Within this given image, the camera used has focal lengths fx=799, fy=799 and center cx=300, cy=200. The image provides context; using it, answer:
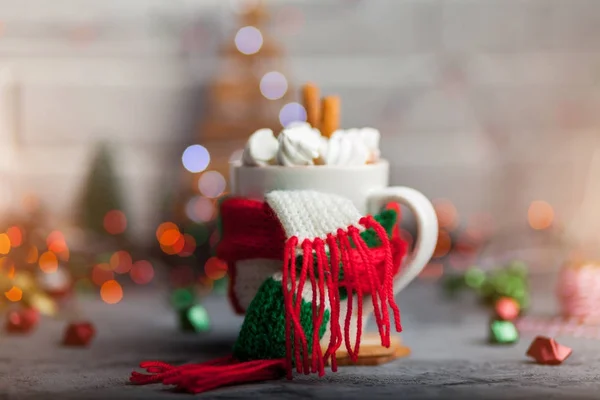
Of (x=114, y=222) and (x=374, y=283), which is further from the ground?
(x=114, y=222)

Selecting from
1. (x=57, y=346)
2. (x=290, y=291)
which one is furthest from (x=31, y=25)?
(x=290, y=291)

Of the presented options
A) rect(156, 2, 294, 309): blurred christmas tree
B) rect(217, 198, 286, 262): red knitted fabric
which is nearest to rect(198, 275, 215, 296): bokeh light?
rect(156, 2, 294, 309): blurred christmas tree

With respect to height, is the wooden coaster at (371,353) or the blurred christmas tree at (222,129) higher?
the blurred christmas tree at (222,129)

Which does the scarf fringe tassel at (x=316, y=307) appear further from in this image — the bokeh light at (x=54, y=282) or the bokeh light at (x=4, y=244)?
the bokeh light at (x=4, y=244)

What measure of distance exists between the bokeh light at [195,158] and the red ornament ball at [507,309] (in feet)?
2.55

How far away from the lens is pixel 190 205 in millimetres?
1615

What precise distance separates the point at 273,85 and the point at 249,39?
0.11 metres

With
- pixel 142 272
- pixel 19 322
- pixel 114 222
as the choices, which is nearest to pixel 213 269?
pixel 142 272

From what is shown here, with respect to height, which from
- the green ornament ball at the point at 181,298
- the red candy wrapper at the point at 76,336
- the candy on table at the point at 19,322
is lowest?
the red candy wrapper at the point at 76,336

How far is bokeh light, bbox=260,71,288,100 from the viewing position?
1.72 metres

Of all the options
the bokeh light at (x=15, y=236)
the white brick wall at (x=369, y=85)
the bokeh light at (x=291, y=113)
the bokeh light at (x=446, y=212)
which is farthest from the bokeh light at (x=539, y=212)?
the bokeh light at (x=15, y=236)

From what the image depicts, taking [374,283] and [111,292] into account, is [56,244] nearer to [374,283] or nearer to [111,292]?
[111,292]

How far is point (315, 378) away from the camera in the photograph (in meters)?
0.83

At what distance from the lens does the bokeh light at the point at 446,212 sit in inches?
69.2
